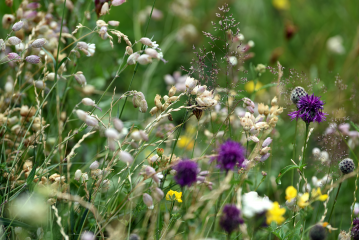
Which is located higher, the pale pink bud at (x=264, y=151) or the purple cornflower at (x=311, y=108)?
the purple cornflower at (x=311, y=108)

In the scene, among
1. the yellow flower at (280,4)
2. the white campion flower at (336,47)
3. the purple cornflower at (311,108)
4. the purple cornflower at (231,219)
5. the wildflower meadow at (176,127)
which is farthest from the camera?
the yellow flower at (280,4)

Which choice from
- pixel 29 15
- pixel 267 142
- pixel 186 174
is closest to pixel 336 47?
pixel 267 142

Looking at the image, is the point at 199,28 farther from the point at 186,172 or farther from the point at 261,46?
the point at 186,172

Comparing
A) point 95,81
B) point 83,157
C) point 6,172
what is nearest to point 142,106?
point 6,172

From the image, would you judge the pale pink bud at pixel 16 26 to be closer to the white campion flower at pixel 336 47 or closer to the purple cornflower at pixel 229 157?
the purple cornflower at pixel 229 157

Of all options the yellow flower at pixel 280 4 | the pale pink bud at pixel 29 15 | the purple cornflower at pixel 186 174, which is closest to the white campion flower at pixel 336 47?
the yellow flower at pixel 280 4

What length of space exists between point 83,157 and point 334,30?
10.0ft

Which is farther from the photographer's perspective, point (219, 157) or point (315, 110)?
point (315, 110)

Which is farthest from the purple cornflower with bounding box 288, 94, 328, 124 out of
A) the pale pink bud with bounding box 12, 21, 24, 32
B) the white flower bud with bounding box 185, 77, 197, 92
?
the pale pink bud with bounding box 12, 21, 24, 32

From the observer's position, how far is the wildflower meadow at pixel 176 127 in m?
0.99

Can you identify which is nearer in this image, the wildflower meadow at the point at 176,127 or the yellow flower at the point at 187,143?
the wildflower meadow at the point at 176,127

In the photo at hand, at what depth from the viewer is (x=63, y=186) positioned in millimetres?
1091

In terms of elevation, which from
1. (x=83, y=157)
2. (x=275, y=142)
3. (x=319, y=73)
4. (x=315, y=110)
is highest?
(x=315, y=110)

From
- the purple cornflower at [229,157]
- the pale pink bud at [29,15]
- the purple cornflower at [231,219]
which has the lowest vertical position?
the purple cornflower at [231,219]
